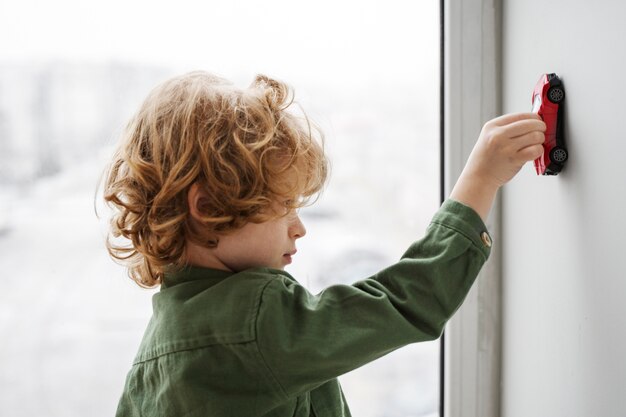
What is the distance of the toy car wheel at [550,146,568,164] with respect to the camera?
0.64m

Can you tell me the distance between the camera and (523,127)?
657mm

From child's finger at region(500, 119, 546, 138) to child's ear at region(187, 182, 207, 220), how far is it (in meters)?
0.33

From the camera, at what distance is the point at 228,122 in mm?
698

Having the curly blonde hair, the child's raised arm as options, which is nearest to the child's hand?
the child's raised arm

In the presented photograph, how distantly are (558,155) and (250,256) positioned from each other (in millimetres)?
343

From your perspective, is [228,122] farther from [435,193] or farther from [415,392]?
[415,392]

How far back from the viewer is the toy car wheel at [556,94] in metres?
0.64

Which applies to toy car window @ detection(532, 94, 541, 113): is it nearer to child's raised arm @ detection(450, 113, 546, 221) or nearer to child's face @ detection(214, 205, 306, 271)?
child's raised arm @ detection(450, 113, 546, 221)

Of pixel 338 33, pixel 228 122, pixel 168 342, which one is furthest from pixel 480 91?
pixel 168 342

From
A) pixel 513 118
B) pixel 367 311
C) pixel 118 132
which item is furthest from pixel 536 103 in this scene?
pixel 118 132

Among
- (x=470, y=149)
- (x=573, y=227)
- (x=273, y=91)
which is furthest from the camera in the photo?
(x=470, y=149)

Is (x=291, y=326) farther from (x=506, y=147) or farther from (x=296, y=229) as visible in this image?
(x=506, y=147)

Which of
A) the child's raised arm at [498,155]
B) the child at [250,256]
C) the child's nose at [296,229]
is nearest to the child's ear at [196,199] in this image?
the child at [250,256]

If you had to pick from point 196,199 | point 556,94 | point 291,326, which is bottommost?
point 291,326
